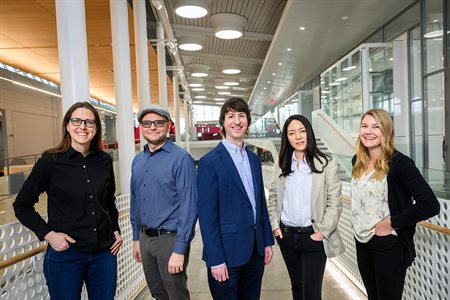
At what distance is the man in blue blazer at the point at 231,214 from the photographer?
5.93 feet

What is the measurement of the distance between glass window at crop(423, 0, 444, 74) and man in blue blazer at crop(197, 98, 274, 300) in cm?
624

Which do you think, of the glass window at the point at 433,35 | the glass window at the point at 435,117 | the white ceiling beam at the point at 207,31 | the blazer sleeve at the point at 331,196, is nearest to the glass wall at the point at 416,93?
the glass window at the point at 435,117

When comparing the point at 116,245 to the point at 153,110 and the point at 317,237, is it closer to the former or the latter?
the point at 153,110

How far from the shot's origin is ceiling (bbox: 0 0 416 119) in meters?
7.08

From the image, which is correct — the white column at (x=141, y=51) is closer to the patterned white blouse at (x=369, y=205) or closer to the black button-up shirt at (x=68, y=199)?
the black button-up shirt at (x=68, y=199)

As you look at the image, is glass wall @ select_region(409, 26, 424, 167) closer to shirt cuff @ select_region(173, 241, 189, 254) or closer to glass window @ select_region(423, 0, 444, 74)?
glass window @ select_region(423, 0, 444, 74)

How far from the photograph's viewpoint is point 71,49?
2.85 meters

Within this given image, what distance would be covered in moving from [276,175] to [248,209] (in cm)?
64

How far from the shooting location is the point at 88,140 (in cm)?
194

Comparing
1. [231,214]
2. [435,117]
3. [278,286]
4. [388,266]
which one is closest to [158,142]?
[231,214]

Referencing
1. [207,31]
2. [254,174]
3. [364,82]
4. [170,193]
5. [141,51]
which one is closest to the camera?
[254,174]

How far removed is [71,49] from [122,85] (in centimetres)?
171

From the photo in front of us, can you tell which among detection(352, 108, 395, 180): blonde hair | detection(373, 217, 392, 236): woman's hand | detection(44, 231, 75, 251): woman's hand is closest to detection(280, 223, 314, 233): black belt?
detection(373, 217, 392, 236): woman's hand

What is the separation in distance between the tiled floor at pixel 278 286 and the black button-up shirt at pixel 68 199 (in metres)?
2.09
